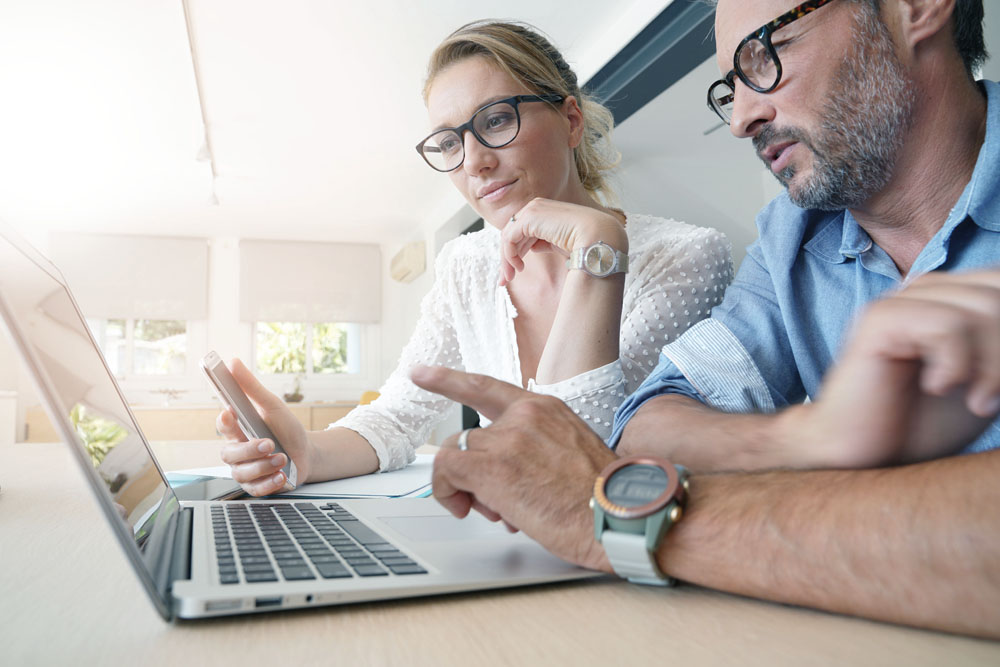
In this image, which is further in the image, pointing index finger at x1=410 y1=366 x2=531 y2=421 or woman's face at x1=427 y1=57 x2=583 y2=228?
woman's face at x1=427 y1=57 x2=583 y2=228

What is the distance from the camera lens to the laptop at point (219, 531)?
42 centimetres

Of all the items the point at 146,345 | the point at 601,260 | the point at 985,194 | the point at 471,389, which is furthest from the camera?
the point at 146,345

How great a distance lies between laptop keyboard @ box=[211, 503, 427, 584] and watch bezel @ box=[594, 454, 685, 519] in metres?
0.14

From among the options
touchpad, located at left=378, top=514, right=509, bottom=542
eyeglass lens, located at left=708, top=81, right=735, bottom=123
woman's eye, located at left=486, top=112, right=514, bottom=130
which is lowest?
touchpad, located at left=378, top=514, right=509, bottom=542

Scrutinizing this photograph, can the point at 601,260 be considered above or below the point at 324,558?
above

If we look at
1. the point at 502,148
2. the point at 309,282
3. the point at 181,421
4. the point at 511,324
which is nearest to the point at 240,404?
the point at 511,324

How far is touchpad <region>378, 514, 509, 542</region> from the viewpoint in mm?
628

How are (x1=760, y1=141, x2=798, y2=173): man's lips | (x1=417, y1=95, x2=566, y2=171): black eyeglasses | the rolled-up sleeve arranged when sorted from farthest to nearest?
(x1=417, y1=95, x2=566, y2=171): black eyeglasses
(x1=760, y1=141, x2=798, y2=173): man's lips
the rolled-up sleeve

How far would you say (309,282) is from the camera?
306 inches

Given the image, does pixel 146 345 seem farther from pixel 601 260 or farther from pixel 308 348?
pixel 601 260

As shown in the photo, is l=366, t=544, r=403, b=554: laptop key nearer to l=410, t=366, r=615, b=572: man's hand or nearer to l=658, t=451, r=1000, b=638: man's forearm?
l=410, t=366, r=615, b=572: man's hand

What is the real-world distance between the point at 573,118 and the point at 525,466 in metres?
1.10

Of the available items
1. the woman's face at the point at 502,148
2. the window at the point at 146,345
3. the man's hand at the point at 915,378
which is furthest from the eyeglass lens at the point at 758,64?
the window at the point at 146,345

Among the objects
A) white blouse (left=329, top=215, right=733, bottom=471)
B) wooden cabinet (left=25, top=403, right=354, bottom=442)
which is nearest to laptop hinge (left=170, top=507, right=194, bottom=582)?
white blouse (left=329, top=215, right=733, bottom=471)
